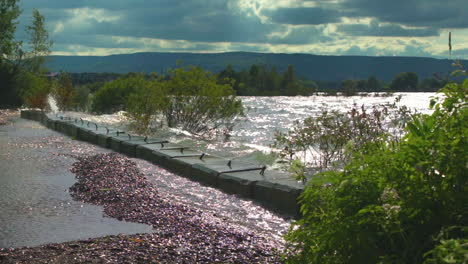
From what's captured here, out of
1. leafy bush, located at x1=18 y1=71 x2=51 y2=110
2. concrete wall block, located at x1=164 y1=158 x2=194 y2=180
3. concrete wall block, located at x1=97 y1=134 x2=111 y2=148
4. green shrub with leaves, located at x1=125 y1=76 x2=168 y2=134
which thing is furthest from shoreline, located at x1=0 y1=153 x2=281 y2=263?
leafy bush, located at x1=18 y1=71 x2=51 y2=110

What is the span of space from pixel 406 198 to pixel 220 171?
16.8 feet

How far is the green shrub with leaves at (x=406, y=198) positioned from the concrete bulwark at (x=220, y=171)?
3454 mm

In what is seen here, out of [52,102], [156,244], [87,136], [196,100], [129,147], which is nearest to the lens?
[156,244]

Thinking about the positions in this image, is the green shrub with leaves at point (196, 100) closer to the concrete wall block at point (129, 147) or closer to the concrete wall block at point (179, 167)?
the concrete wall block at point (129, 147)

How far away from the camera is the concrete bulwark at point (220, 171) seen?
5840mm

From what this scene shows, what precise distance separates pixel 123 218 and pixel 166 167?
3.46 m

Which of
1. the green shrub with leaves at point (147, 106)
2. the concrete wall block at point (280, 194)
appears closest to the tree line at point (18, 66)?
the green shrub with leaves at point (147, 106)

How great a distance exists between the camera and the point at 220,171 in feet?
23.0

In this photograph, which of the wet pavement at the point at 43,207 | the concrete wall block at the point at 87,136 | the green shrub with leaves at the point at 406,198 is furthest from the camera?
the concrete wall block at the point at 87,136

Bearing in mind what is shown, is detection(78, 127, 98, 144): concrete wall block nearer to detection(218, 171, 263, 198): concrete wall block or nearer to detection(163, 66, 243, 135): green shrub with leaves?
detection(163, 66, 243, 135): green shrub with leaves

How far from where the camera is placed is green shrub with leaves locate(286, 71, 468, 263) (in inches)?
75.7

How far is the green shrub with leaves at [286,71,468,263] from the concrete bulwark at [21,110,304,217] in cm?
345

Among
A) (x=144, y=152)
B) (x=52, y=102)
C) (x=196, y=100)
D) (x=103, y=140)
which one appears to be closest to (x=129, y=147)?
(x=144, y=152)

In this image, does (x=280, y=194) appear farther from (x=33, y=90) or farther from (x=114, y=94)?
(x=33, y=90)
